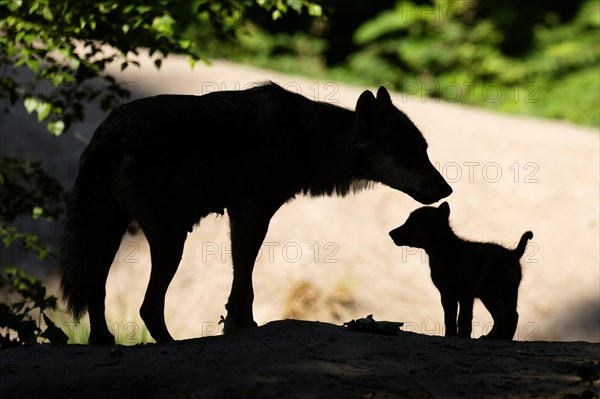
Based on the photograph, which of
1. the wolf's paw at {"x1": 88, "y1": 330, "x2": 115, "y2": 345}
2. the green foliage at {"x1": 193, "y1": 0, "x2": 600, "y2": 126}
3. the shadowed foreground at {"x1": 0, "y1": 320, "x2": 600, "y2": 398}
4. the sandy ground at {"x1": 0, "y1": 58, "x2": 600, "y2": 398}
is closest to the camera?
the shadowed foreground at {"x1": 0, "y1": 320, "x2": 600, "y2": 398}

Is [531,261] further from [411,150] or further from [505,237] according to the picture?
[411,150]

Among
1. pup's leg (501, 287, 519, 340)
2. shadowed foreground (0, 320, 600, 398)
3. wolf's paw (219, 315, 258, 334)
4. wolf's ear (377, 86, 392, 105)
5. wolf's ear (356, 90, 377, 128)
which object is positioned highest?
wolf's ear (377, 86, 392, 105)

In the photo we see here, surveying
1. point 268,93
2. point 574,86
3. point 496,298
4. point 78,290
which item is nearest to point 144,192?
point 78,290

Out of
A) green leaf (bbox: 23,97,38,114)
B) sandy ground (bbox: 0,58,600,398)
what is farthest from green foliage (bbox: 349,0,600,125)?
green leaf (bbox: 23,97,38,114)

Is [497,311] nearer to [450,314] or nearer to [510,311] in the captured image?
[510,311]

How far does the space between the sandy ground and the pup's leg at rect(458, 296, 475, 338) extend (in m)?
0.39

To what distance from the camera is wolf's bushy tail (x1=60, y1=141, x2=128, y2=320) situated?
615 cm

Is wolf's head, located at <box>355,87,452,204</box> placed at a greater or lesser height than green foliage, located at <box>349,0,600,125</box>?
lesser

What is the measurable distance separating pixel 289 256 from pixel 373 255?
3.53 feet

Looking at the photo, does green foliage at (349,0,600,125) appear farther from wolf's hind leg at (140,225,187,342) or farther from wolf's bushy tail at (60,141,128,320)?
wolf's bushy tail at (60,141,128,320)

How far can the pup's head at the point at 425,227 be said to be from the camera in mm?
7133

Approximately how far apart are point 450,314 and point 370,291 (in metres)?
4.30

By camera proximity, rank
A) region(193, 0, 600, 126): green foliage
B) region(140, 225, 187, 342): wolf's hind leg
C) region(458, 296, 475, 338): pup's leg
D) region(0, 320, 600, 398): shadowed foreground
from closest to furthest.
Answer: region(0, 320, 600, 398): shadowed foreground < region(140, 225, 187, 342): wolf's hind leg < region(458, 296, 475, 338): pup's leg < region(193, 0, 600, 126): green foliage

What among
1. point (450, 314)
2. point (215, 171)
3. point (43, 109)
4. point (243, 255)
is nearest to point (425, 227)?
point (450, 314)
